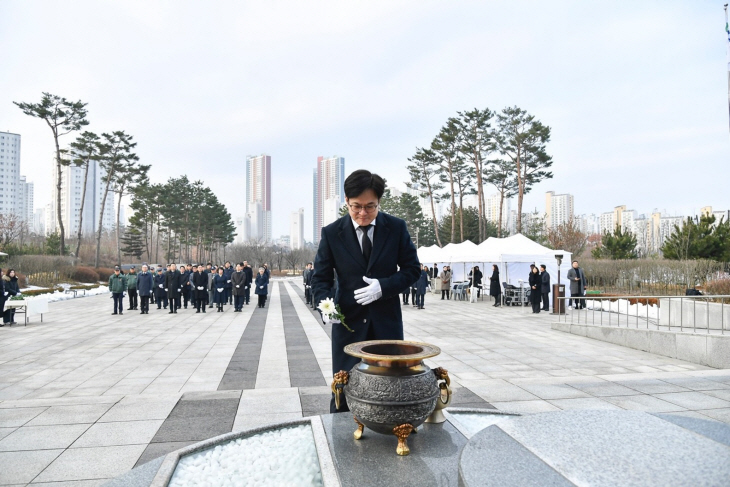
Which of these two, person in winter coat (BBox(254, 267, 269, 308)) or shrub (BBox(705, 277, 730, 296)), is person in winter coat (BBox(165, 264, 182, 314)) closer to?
person in winter coat (BBox(254, 267, 269, 308))

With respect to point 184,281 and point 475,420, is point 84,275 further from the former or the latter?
point 475,420

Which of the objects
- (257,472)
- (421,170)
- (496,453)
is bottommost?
(257,472)

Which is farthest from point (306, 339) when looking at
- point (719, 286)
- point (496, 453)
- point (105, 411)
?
point (719, 286)

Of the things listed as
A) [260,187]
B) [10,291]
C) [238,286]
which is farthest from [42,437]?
[260,187]

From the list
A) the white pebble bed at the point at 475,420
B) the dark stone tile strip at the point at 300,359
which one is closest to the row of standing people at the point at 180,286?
the dark stone tile strip at the point at 300,359

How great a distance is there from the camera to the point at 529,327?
11867 mm

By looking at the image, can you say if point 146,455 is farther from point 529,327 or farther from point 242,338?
point 529,327

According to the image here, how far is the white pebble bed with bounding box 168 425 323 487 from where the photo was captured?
2.24 m

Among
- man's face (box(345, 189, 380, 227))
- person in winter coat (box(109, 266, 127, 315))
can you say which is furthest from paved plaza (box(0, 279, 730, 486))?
person in winter coat (box(109, 266, 127, 315))

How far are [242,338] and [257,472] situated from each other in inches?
318

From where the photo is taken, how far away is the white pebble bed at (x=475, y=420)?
8.97 ft

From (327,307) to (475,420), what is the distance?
127cm

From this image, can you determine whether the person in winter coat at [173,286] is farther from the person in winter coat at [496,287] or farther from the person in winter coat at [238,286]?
the person in winter coat at [496,287]

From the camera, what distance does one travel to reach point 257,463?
242 centimetres
